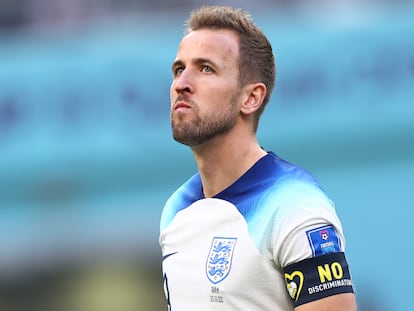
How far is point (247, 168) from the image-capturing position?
4008 mm

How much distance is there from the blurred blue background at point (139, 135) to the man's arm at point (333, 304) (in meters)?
6.64

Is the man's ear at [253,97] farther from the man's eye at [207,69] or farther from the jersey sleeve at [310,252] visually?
the jersey sleeve at [310,252]

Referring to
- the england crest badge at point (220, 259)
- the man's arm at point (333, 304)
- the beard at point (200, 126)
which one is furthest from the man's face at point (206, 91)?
the man's arm at point (333, 304)

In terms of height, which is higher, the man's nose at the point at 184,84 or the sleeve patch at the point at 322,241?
the man's nose at the point at 184,84

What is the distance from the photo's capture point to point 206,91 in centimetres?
396

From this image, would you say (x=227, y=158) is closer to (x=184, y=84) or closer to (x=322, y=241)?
(x=184, y=84)

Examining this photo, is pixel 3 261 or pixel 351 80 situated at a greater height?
pixel 351 80

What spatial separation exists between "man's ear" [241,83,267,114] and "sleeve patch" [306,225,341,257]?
0.64 m

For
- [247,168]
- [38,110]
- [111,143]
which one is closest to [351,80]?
[111,143]

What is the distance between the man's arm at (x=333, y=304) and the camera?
3.55m

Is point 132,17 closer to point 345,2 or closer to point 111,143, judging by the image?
point 111,143

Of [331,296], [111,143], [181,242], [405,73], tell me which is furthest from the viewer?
[111,143]

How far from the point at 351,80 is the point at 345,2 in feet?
2.88

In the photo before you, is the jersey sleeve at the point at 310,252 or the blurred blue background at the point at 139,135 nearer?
the jersey sleeve at the point at 310,252
